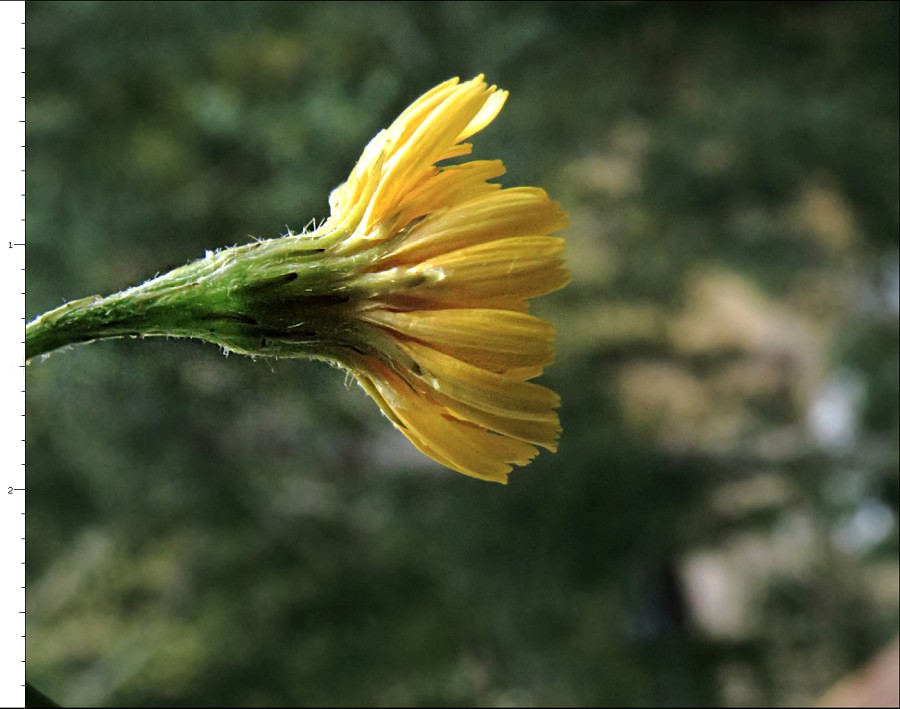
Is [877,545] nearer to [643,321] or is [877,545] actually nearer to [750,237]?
[750,237]

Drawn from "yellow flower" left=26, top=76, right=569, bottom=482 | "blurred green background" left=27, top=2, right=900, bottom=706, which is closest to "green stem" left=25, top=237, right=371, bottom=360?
"yellow flower" left=26, top=76, right=569, bottom=482

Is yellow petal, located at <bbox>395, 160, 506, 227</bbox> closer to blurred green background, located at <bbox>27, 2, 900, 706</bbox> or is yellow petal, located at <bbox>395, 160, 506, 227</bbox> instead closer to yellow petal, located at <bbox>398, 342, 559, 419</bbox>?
yellow petal, located at <bbox>398, 342, 559, 419</bbox>

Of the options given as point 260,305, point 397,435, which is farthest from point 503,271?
point 397,435

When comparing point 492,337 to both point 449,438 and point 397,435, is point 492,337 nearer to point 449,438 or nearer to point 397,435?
point 449,438

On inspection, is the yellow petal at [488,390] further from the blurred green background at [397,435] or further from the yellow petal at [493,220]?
the blurred green background at [397,435]

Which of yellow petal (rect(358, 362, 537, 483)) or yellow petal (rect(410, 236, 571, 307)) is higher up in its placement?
yellow petal (rect(410, 236, 571, 307))

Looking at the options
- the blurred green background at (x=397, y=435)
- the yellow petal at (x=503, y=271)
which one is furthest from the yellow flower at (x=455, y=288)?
the blurred green background at (x=397, y=435)

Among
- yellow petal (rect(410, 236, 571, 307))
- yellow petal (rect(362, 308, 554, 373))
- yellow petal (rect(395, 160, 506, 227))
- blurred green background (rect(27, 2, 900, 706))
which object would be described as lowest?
yellow petal (rect(362, 308, 554, 373))

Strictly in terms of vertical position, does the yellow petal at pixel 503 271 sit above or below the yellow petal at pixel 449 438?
above
